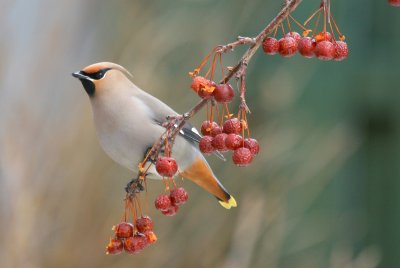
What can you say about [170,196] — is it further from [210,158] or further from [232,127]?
[210,158]

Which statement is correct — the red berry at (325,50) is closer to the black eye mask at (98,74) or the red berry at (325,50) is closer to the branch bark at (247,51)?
the branch bark at (247,51)

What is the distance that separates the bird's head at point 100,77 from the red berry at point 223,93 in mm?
111

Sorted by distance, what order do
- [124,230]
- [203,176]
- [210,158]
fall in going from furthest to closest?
[210,158] < [203,176] < [124,230]

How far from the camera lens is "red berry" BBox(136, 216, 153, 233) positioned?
0.47 m

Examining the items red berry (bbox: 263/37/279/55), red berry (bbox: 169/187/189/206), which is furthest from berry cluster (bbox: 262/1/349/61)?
red berry (bbox: 169/187/189/206)

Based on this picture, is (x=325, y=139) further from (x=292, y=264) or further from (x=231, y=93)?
(x=231, y=93)

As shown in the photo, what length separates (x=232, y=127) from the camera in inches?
17.4

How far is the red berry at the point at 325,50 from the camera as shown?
1.39 feet

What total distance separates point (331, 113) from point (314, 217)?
35cm

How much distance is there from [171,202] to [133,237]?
0.03 m

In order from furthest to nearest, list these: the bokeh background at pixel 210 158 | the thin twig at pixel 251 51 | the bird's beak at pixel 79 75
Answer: the bokeh background at pixel 210 158, the bird's beak at pixel 79 75, the thin twig at pixel 251 51

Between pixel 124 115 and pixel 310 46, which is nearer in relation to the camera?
pixel 310 46

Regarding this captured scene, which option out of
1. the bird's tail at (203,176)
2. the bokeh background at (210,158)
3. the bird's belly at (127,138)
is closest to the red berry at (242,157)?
the bird's belly at (127,138)

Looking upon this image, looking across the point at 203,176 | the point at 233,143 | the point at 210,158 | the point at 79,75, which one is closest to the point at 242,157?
the point at 233,143
